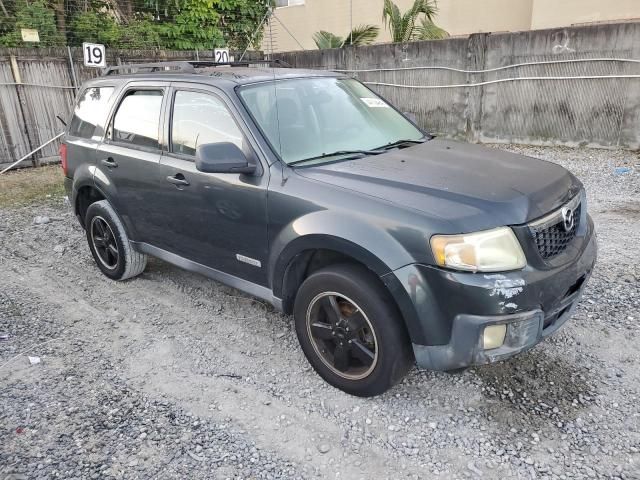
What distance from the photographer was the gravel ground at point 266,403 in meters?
2.48

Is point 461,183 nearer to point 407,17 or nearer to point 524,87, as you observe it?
point 524,87

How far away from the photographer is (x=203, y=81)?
11.5 ft

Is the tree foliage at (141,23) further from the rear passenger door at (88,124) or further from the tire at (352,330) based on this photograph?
the tire at (352,330)

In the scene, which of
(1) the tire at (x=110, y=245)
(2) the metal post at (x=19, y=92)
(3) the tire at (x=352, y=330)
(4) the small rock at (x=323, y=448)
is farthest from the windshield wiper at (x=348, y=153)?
(2) the metal post at (x=19, y=92)

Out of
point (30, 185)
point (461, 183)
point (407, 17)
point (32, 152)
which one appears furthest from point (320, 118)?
point (407, 17)

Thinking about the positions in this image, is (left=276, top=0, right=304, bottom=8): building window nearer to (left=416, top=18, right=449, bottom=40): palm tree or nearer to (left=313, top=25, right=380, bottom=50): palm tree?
(left=313, top=25, right=380, bottom=50): palm tree

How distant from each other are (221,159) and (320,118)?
87 cm

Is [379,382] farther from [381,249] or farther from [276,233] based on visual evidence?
[276,233]

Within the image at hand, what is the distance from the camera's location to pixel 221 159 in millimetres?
2943

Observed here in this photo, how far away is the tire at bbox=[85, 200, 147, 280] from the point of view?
4355mm

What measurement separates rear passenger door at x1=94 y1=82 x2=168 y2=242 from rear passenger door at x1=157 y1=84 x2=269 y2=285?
0.17 m

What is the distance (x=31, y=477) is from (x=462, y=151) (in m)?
3.08

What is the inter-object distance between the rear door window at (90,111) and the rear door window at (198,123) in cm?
107

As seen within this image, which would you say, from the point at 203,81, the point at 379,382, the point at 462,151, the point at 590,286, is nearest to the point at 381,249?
the point at 379,382
